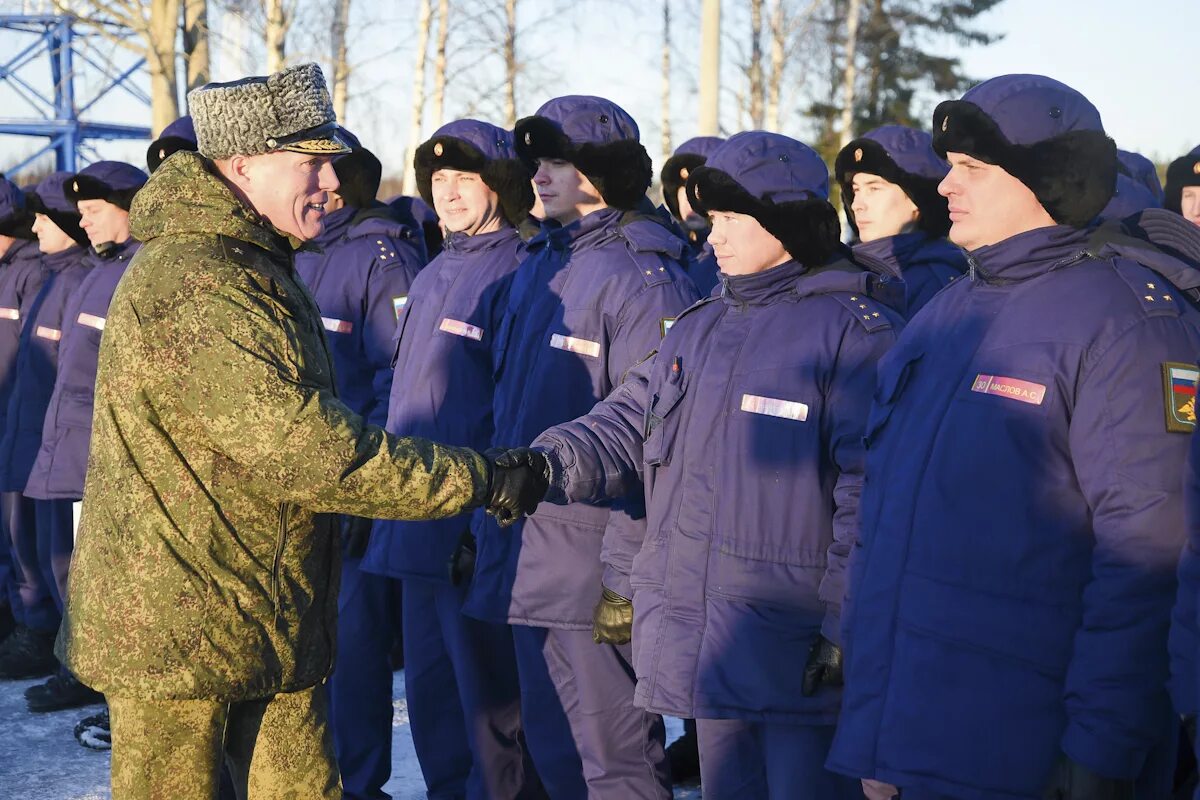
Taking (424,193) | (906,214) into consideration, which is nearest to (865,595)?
(906,214)

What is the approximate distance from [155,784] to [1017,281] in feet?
7.08

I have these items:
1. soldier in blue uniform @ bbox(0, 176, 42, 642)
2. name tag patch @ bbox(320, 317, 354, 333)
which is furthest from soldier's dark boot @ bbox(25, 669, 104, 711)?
name tag patch @ bbox(320, 317, 354, 333)

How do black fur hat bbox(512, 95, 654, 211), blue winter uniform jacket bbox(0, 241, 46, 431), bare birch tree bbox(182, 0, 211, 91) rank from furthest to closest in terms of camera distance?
bare birch tree bbox(182, 0, 211, 91)
blue winter uniform jacket bbox(0, 241, 46, 431)
black fur hat bbox(512, 95, 654, 211)

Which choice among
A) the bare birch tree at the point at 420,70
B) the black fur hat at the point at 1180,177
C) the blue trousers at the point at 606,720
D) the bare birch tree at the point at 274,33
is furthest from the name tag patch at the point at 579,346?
the bare birch tree at the point at 420,70

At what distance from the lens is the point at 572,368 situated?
14.8 feet

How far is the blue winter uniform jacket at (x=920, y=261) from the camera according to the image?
4.82 meters

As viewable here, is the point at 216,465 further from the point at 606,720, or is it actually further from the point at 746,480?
the point at 606,720

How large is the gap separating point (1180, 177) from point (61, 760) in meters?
5.01

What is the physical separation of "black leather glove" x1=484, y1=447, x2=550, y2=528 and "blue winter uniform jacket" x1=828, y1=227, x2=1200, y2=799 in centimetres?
89

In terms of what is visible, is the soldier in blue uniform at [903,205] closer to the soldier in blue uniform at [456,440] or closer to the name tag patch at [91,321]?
the soldier in blue uniform at [456,440]

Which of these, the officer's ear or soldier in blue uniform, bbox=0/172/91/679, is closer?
the officer's ear

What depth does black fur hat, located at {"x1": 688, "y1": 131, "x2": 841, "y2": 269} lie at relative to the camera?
11.8 feet

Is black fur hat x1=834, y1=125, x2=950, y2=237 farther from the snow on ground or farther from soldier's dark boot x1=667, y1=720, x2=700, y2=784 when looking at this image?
the snow on ground

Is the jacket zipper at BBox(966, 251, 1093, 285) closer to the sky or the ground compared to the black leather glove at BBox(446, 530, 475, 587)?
closer to the sky
